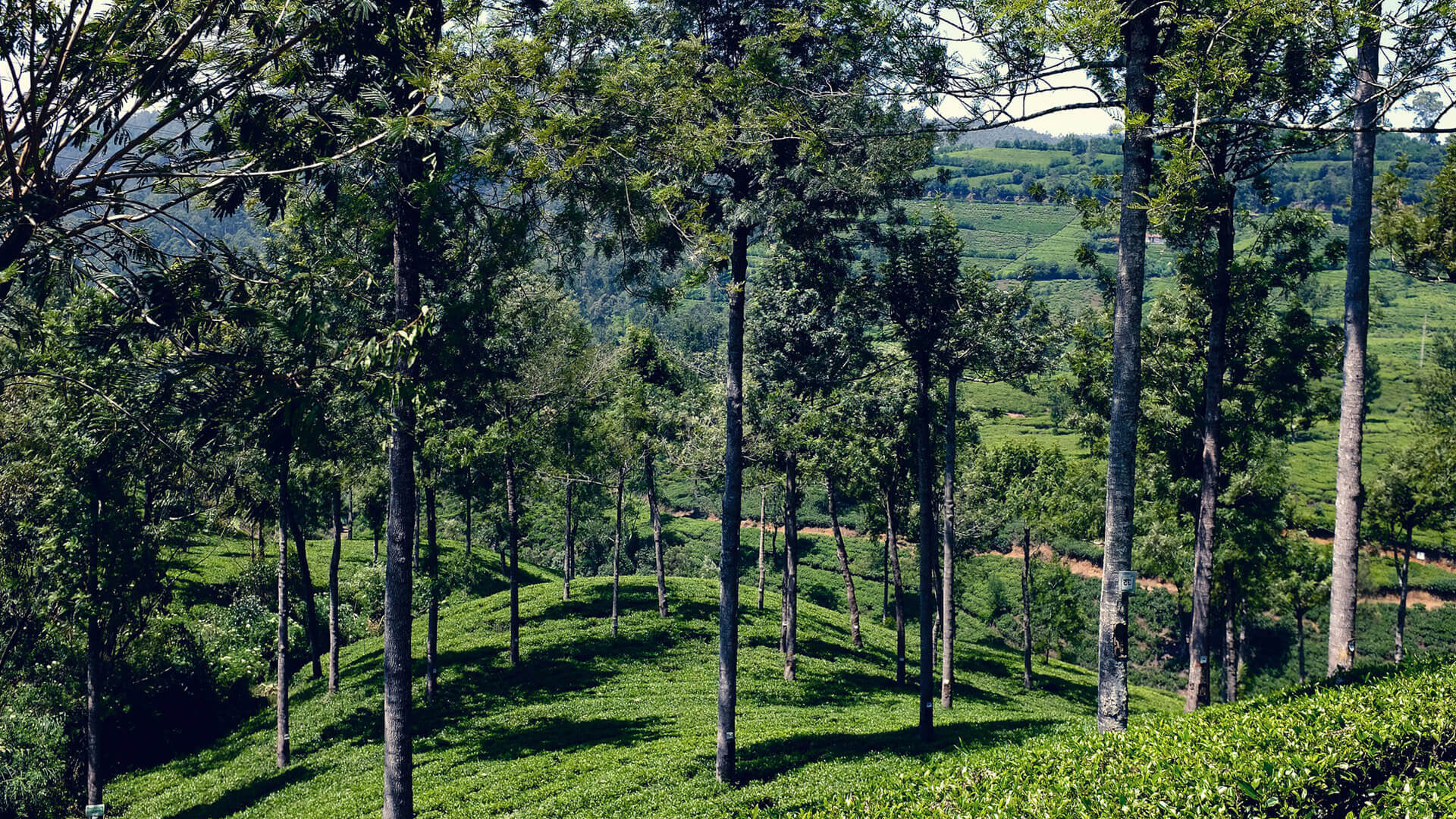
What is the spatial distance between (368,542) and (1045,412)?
348 feet

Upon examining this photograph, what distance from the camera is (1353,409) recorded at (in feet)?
37.4

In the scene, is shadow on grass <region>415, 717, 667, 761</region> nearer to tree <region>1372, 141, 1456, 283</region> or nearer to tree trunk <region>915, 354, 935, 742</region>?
tree trunk <region>915, 354, 935, 742</region>

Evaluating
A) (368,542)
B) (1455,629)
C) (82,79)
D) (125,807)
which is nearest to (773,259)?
(82,79)

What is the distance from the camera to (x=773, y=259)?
82.8 ft

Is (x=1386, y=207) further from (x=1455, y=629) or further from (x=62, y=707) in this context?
(x=1455, y=629)

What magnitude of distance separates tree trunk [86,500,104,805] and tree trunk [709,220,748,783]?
1406cm

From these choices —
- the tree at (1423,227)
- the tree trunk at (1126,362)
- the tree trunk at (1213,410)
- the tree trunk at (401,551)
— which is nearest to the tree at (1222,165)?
the tree trunk at (1213,410)

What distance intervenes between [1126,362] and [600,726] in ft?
56.5

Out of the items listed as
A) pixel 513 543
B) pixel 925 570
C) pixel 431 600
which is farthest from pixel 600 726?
pixel 925 570

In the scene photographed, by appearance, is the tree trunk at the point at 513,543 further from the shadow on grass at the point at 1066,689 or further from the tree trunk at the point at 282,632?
the shadow on grass at the point at 1066,689

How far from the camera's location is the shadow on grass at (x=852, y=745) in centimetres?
1576

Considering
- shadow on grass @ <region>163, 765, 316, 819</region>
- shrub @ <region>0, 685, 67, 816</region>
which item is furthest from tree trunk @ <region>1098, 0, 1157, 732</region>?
shrub @ <region>0, 685, 67, 816</region>

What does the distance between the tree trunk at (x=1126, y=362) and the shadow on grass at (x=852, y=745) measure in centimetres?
714

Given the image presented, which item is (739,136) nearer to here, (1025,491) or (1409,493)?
(1025,491)
